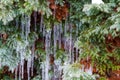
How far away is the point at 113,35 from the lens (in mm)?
2486

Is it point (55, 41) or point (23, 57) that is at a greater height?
point (55, 41)

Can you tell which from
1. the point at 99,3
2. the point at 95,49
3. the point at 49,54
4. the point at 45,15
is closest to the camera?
the point at 99,3

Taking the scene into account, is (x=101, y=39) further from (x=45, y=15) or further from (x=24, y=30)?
Result: (x=24, y=30)

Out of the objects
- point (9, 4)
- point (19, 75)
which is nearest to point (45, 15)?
point (9, 4)

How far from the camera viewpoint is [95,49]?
103 inches

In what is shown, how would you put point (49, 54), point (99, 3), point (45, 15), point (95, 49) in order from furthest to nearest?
point (49, 54), point (45, 15), point (95, 49), point (99, 3)

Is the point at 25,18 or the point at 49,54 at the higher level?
the point at 25,18

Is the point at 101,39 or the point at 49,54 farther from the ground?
the point at 101,39

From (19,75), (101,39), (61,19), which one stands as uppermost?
(61,19)

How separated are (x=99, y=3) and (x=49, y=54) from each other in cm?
112

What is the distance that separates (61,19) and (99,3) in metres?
0.81

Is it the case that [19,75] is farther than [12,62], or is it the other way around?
[19,75]

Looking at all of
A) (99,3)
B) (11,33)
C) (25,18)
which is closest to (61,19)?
(25,18)

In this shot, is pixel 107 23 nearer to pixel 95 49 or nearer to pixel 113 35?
pixel 113 35
